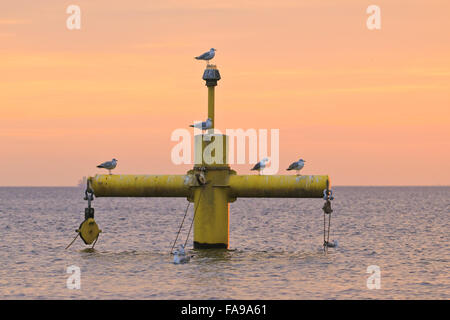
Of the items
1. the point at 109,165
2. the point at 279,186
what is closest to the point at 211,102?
the point at 279,186

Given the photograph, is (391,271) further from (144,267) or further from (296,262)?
(144,267)

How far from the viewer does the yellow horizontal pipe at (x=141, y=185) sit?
3228 centimetres

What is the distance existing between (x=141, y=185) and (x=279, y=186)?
5547 millimetres

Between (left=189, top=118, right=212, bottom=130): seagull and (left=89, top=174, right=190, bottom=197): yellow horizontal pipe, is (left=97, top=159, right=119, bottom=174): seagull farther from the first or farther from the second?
(left=189, top=118, right=212, bottom=130): seagull

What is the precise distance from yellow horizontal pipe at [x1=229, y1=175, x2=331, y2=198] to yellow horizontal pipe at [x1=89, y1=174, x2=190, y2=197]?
2100 mm

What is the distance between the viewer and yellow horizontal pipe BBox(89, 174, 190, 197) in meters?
32.3

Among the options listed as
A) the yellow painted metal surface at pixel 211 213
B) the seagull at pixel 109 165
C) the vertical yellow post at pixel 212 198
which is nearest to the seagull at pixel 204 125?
the vertical yellow post at pixel 212 198

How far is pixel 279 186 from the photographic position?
103 ft

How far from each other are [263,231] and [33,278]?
32335mm

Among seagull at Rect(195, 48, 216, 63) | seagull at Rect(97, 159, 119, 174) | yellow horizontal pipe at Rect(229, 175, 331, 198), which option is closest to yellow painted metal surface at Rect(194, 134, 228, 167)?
yellow horizontal pipe at Rect(229, 175, 331, 198)

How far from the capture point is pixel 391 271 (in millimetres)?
31594

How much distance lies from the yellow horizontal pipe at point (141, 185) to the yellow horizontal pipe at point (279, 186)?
210 centimetres

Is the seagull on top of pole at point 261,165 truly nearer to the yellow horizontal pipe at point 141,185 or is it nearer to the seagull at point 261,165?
the seagull at point 261,165
